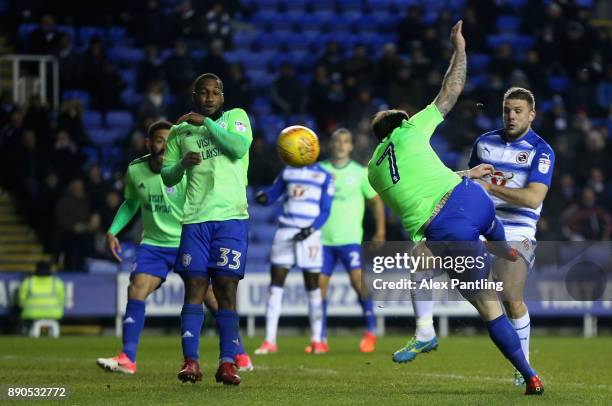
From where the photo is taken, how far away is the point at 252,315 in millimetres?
18094

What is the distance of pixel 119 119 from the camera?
21.9 m

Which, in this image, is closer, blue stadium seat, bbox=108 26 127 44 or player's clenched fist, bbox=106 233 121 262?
player's clenched fist, bbox=106 233 121 262

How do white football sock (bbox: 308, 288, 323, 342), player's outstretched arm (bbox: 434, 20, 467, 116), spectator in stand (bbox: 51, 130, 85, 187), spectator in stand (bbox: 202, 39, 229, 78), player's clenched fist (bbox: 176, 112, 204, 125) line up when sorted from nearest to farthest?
player's outstretched arm (bbox: 434, 20, 467, 116), player's clenched fist (bbox: 176, 112, 204, 125), white football sock (bbox: 308, 288, 323, 342), spectator in stand (bbox: 51, 130, 85, 187), spectator in stand (bbox: 202, 39, 229, 78)

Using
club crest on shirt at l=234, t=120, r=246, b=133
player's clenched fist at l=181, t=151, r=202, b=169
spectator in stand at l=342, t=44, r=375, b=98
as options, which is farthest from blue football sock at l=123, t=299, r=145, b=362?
spectator in stand at l=342, t=44, r=375, b=98

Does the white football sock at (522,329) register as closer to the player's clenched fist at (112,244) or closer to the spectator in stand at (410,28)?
the player's clenched fist at (112,244)

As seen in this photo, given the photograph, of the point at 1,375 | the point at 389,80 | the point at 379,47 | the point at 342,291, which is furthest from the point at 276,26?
the point at 1,375

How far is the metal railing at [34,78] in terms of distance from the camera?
71.6 ft

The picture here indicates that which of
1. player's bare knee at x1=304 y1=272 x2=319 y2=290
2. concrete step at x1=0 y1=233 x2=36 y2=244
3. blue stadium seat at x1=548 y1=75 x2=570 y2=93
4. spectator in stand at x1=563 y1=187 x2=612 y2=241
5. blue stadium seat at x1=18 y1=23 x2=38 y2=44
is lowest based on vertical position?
concrete step at x1=0 y1=233 x2=36 y2=244

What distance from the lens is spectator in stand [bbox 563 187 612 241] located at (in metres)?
19.3

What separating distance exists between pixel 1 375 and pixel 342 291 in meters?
8.78

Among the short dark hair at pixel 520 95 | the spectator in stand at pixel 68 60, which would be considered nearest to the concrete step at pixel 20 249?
the spectator in stand at pixel 68 60

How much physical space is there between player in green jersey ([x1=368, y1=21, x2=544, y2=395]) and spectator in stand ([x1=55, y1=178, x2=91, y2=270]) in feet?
36.2

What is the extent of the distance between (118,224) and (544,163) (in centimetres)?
382

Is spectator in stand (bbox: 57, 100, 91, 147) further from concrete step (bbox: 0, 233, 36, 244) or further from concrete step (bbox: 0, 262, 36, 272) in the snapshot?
concrete step (bbox: 0, 262, 36, 272)
